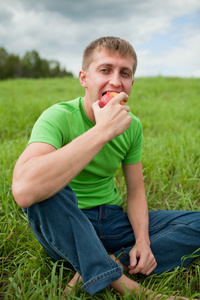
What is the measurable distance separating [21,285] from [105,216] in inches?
27.4

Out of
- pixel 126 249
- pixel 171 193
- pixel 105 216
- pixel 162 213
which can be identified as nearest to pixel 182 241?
pixel 162 213

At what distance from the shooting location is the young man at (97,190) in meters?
1.30

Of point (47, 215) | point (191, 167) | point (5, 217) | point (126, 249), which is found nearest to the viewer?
point (47, 215)

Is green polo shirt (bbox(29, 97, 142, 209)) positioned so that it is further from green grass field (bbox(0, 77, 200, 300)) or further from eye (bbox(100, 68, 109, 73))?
green grass field (bbox(0, 77, 200, 300))

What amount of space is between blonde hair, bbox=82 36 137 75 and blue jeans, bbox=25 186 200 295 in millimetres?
987

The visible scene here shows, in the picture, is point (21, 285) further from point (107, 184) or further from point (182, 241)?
point (182, 241)

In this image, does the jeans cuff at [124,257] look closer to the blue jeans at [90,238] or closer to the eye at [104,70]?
the blue jeans at [90,238]

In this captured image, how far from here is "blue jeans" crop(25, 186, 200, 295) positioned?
1.41 meters

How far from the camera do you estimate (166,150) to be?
345 cm

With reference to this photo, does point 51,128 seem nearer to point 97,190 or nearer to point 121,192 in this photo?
point 97,190

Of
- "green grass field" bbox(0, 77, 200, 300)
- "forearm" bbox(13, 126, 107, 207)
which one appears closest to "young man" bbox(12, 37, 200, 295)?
"forearm" bbox(13, 126, 107, 207)

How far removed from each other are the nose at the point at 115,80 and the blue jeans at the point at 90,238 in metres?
0.75

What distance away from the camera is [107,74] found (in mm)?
1790

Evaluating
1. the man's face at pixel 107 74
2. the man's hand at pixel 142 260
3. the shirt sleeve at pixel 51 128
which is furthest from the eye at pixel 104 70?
the man's hand at pixel 142 260
